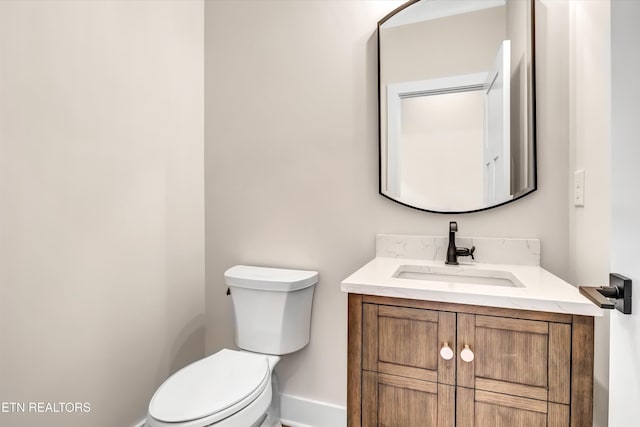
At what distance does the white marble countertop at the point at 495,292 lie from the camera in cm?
92

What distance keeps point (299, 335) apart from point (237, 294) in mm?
368

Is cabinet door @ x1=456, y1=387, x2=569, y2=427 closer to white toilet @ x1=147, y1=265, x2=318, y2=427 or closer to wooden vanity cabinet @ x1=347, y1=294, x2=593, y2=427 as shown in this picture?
wooden vanity cabinet @ x1=347, y1=294, x2=593, y2=427

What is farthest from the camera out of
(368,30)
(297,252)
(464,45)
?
(297,252)

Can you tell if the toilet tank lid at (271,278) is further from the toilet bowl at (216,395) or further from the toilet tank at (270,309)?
the toilet bowl at (216,395)

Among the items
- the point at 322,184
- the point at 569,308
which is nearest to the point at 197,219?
the point at 322,184

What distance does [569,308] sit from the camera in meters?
0.91

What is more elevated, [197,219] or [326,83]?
[326,83]

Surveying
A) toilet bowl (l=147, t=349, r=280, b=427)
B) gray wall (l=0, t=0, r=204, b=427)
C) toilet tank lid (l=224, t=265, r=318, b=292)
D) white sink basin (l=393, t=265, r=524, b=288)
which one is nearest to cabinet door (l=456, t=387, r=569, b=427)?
white sink basin (l=393, t=265, r=524, b=288)

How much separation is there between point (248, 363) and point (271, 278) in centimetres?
38

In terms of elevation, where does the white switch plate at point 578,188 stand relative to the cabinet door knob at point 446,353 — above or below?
above

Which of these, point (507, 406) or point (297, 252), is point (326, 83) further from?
point (507, 406)

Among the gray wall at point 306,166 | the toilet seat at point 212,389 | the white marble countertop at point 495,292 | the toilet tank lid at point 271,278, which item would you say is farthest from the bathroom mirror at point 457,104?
the toilet seat at point 212,389

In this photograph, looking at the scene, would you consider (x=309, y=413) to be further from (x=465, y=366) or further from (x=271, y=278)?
(x=465, y=366)

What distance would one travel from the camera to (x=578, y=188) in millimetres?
1258
